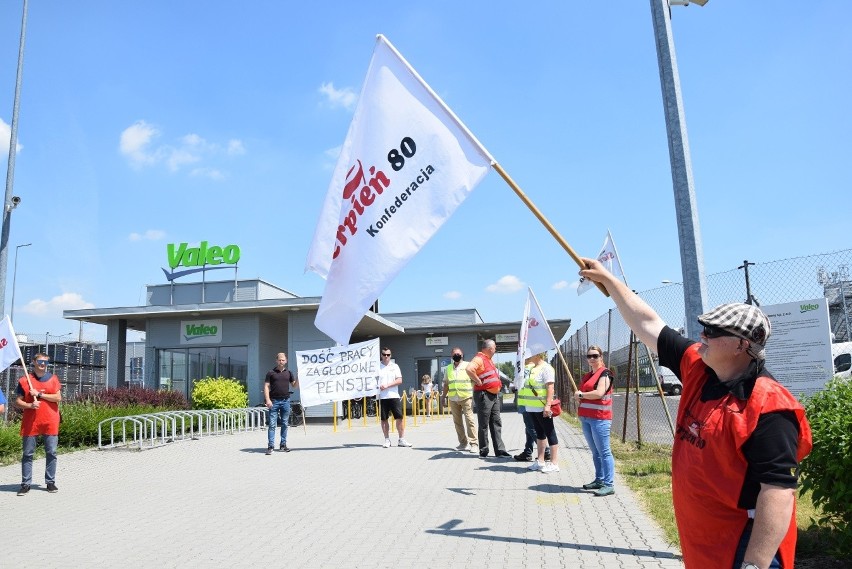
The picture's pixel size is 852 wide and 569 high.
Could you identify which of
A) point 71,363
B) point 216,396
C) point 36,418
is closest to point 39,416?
point 36,418

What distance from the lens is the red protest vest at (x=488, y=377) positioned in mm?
11812

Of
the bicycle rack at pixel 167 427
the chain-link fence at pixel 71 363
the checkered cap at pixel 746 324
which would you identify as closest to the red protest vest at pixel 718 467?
the checkered cap at pixel 746 324

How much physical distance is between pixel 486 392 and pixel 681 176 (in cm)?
644

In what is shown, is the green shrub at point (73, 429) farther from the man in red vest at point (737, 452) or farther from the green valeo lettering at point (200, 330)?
the man in red vest at point (737, 452)

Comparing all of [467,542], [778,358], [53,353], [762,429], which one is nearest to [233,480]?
[467,542]

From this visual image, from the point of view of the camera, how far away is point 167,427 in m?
16.9

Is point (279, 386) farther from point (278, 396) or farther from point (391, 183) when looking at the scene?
point (391, 183)

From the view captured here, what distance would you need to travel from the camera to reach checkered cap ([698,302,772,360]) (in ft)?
8.05

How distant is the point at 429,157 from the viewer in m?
5.21

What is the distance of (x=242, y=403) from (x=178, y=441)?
6020 mm

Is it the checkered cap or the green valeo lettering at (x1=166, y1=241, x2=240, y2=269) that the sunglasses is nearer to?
the checkered cap

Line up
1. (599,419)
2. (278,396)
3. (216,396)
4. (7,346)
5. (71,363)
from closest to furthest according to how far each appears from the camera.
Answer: (599,419), (7,346), (278,396), (216,396), (71,363)

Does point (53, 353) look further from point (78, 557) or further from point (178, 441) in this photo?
point (78, 557)

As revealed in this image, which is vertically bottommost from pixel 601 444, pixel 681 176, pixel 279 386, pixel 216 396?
pixel 601 444
